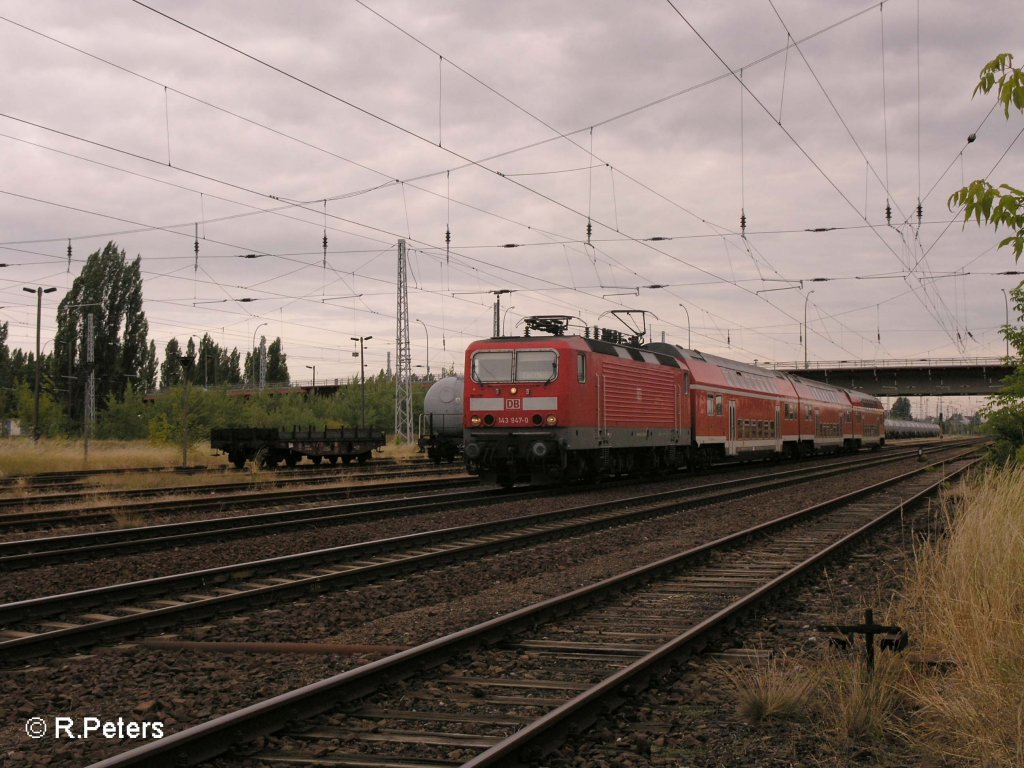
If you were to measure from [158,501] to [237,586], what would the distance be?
9655 millimetres

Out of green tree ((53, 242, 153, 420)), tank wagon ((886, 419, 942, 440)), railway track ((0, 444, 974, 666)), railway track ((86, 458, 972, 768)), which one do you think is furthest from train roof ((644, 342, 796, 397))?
tank wagon ((886, 419, 942, 440))

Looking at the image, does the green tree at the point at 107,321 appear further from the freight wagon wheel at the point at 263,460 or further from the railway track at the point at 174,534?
the railway track at the point at 174,534

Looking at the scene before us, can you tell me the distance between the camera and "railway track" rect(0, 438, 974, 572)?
11523 mm

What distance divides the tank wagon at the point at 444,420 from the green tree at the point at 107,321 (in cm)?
3319

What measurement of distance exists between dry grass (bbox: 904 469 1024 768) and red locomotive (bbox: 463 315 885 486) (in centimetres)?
1169

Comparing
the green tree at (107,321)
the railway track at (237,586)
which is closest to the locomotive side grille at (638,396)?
the railway track at (237,586)

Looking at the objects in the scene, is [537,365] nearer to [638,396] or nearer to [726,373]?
[638,396]

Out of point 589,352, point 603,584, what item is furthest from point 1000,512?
point 589,352

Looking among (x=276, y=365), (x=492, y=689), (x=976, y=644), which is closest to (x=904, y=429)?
(x=276, y=365)

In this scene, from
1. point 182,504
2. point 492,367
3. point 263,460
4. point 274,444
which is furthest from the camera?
point 263,460

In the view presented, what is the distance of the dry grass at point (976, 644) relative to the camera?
4727 mm

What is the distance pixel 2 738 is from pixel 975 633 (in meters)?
5.64

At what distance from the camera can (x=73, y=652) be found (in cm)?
706

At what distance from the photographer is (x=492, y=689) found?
612 centimetres
